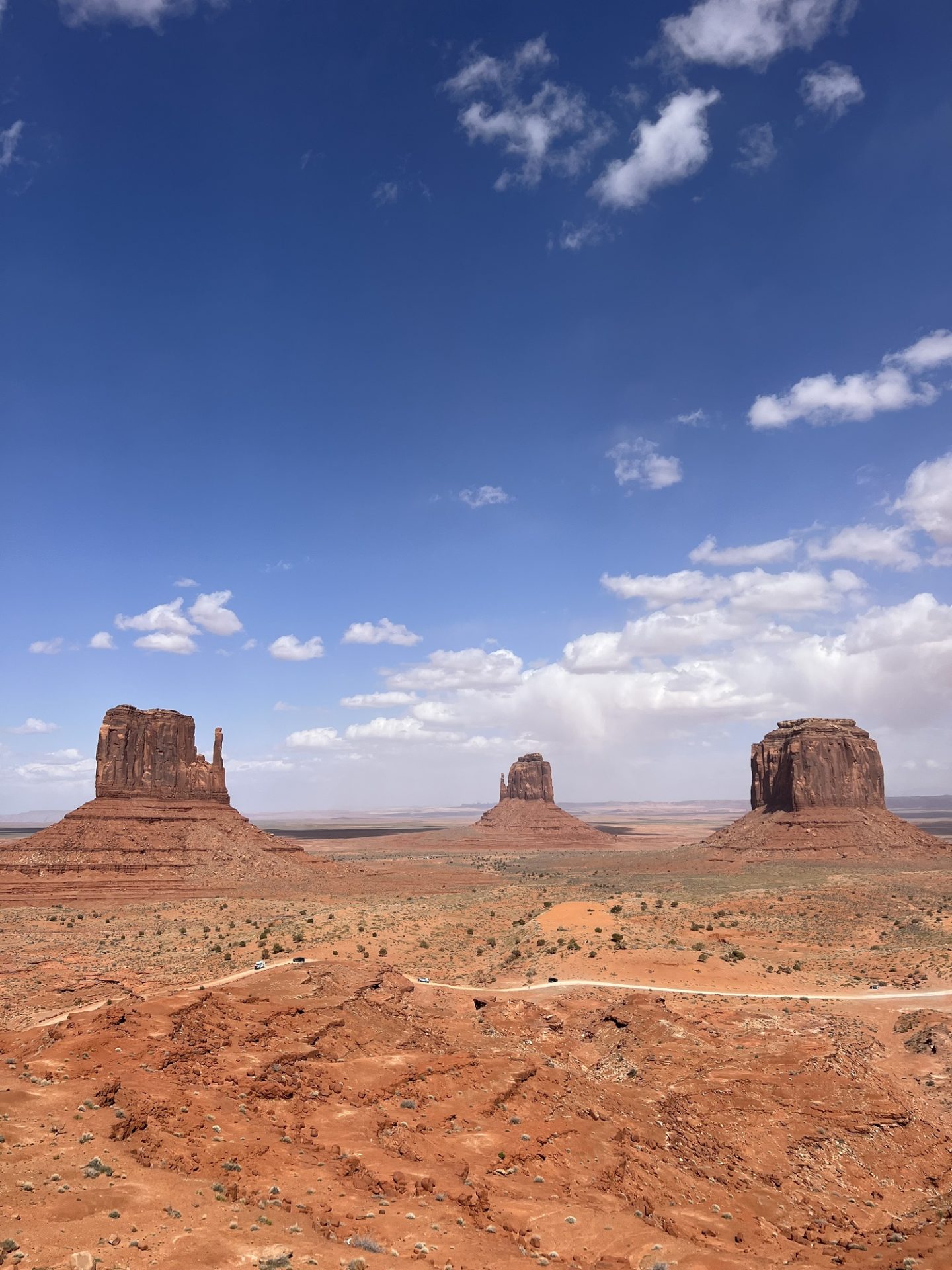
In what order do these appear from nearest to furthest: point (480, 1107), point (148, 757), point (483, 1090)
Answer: point (480, 1107) < point (483, 1090) < point (148, 757)

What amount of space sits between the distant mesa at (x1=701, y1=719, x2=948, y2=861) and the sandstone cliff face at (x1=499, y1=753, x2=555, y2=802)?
7791 centimetres

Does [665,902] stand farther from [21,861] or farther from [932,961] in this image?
[21,861]

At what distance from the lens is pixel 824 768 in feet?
357

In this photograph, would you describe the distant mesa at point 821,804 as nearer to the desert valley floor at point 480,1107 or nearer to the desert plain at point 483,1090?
the desert plain at point 483,1090

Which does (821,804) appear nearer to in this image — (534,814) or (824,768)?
(824,768)

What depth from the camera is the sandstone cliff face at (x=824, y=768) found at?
10800 cm

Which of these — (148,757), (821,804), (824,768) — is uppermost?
(148,757)

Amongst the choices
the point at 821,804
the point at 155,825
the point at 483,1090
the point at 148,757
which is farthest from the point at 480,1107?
the point at 821,804

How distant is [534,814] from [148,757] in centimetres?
11701

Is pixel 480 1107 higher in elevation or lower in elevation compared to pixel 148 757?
lower

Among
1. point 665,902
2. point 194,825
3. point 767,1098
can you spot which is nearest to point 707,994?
point 767,1098

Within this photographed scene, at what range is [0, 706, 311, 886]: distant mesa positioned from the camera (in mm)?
75812

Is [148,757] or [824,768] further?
[824,768]

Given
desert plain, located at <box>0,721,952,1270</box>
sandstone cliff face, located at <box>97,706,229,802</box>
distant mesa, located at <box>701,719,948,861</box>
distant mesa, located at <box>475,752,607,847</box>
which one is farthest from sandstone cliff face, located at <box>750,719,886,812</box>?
sandstone cliff face, located at <box>97,706,229,802</box>
